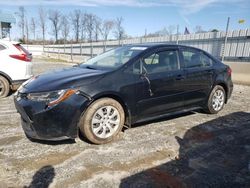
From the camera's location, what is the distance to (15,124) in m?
4.68

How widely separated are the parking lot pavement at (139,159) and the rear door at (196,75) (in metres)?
0.64

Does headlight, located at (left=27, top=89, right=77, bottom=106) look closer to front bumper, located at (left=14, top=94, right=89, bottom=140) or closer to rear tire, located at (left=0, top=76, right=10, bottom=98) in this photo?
front bumper, located at (left=14, top=94, right=89, bottom=140)

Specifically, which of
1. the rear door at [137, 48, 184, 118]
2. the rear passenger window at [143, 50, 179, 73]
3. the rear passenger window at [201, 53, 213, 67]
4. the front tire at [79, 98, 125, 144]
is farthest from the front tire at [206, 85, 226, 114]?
the front tire at [79, 98, 125, 144]

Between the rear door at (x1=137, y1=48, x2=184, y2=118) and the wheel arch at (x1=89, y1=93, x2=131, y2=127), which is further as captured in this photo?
the rear door at (x1=137, y1=48, x2=184, y2=118)

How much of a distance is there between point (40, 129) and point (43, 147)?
398 millimetres

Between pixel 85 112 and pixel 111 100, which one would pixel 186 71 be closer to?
pixel 111 100

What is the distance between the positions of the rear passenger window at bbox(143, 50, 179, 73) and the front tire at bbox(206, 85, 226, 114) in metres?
1.38

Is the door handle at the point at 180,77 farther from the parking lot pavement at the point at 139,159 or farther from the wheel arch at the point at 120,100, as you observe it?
the wheel arch at the point at 120,100

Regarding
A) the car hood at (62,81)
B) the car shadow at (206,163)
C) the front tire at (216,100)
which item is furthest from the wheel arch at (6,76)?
the front tire at (216,100)

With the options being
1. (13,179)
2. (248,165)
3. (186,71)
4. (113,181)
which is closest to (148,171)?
(113,181)

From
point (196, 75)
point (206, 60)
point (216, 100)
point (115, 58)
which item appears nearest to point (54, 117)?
point (115, 58)

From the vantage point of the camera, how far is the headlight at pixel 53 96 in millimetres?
3355

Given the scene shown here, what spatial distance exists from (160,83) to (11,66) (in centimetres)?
462

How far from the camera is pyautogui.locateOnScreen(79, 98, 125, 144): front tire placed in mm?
3607
